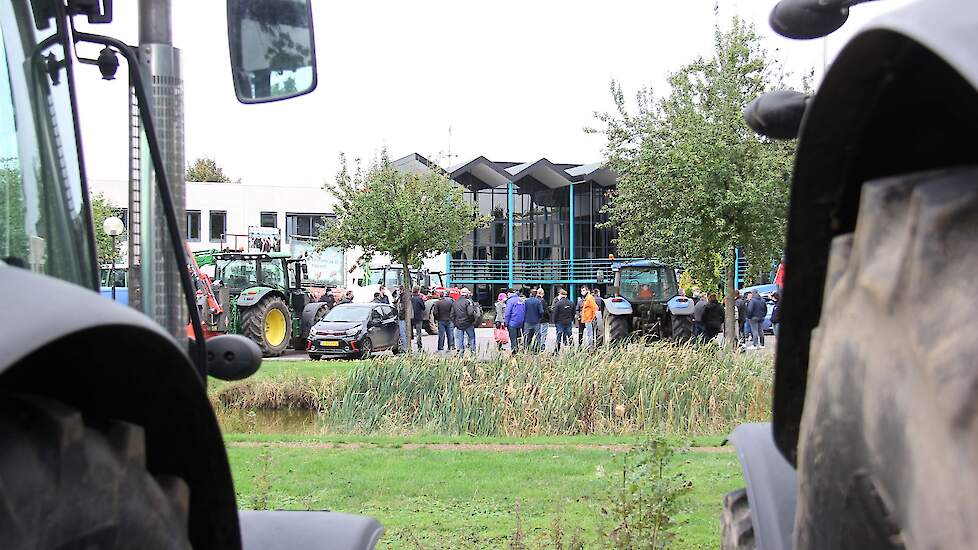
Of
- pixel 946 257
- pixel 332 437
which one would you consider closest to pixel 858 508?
pixel 946 257

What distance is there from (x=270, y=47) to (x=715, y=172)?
1645 cm

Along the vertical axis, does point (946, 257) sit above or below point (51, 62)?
below

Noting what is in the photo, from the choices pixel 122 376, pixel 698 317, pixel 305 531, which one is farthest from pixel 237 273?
pixel 122 376

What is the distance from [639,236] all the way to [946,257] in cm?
2099

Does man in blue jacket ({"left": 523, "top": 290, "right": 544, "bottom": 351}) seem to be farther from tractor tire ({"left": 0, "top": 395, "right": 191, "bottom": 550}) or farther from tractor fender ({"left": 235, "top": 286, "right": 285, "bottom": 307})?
tractor tire ({"left": 0, "top": 395, "right": 191, "bottom": 550})

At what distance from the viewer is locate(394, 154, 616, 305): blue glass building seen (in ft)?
154

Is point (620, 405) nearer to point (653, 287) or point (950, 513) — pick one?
point (950, 513)

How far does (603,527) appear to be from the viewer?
192 inches

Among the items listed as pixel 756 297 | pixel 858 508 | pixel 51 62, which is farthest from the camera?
pixel 756 297

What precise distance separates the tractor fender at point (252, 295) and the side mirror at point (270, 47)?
20.0 meters

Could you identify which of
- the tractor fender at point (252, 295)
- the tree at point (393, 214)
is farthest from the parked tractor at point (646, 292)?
the tractor fender at point (252, 295)

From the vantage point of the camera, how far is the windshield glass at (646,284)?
23.8 meters

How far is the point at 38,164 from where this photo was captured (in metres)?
2.03

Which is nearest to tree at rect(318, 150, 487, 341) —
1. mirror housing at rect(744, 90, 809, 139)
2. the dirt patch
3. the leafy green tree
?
the dirt patch
